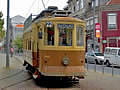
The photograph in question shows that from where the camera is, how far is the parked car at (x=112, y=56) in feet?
77.6

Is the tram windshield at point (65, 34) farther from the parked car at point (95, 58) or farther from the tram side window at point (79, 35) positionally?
the parked car at point (95, 58)

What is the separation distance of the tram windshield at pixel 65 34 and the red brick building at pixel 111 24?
2869 centimetres

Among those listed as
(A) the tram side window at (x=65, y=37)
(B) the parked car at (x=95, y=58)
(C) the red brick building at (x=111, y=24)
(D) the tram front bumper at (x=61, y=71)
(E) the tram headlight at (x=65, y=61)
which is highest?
(C) the red brick building at (x=111, y=24)

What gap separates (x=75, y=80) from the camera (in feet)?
41.9

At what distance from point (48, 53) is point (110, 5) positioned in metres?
30.1

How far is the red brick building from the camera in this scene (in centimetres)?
3938

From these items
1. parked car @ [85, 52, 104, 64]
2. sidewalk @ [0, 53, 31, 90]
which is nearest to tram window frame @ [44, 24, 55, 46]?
sidewalk @ [0, 53, 31, 90]

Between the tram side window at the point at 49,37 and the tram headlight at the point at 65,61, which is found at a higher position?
the tram side window at the point at 49,37

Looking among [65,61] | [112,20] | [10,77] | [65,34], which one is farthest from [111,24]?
[65,61]

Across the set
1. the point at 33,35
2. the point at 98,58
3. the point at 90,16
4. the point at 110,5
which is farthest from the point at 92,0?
the point at 33,35

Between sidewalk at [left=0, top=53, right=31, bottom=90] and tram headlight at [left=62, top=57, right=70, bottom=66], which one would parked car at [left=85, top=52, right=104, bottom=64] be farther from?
tram headlight at [left=62, top=57, right=70, bottom=66]

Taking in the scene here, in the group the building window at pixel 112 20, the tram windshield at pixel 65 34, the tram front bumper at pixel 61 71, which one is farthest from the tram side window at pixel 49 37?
the building window at pixel 112 20

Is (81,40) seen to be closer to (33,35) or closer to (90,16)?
(33,35)

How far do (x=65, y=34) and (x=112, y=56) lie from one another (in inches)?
546
